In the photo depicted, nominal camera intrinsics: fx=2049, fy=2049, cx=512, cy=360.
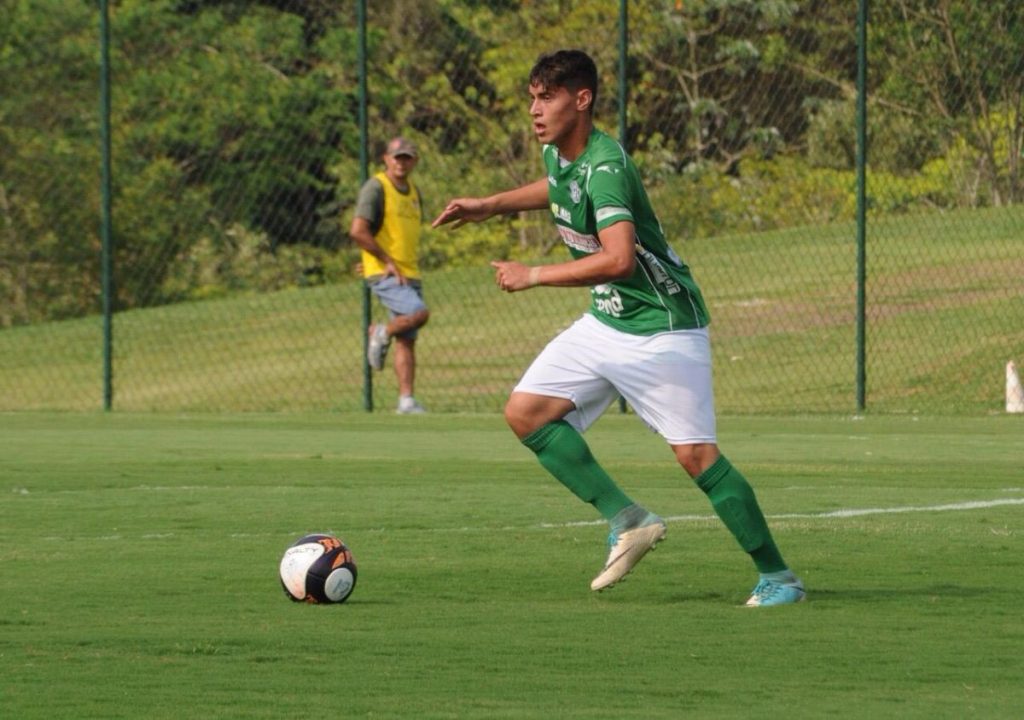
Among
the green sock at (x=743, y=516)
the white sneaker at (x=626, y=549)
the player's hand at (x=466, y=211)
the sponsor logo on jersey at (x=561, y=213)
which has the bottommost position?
the white sneaker at (x=626, y=549)

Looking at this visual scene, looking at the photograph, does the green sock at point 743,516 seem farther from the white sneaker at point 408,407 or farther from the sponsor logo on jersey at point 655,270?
the white sneaker at point 408,407

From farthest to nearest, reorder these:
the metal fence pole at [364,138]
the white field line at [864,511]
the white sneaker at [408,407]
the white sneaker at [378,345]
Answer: the metal fence pole at [364,138] < the white sneaker at [408,407] < the white sneaker at [378,345] < the white field line at [864,511]

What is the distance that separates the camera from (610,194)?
720cm

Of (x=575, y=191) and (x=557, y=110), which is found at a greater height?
(x=557, y=110)

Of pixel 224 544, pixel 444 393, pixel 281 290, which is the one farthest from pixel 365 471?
pixel 281 290

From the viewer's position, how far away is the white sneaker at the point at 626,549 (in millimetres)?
7410

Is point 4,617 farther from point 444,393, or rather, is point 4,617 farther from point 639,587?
point 444,393

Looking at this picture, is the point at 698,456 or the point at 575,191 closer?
the point at 698,456

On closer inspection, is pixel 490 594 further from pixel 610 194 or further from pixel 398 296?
pixel 398 296

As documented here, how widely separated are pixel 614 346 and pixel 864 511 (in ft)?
10.1

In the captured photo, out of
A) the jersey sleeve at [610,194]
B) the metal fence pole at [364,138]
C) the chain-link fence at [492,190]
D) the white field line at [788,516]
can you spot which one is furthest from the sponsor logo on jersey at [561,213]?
the chain-link fence at [492,190]

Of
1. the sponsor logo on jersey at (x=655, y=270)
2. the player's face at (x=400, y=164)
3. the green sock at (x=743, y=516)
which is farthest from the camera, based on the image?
the player's face at (x=400, y=164)

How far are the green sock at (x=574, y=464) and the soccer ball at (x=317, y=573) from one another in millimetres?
847

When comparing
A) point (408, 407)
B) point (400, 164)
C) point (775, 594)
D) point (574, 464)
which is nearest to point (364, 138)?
point (400, 164)
